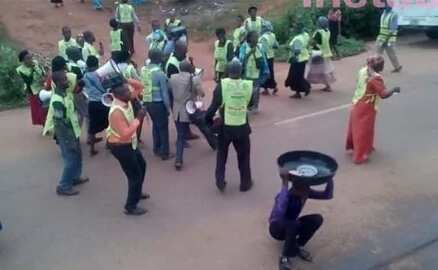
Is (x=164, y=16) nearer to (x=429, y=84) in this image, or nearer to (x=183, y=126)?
(x=429, y=84)

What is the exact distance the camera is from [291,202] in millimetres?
6008

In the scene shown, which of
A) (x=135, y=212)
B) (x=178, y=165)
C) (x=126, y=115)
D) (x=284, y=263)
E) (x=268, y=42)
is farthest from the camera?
(x=268, y=42)

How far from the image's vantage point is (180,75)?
28.1 ft

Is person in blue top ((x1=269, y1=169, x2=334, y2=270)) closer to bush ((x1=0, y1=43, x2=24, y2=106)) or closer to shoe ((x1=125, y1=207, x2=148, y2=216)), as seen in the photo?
shoe ((x1=125, y1=207, x2=148, y2=216))

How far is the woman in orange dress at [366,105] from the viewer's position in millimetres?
8562

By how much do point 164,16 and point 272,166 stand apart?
A: 1437 cm

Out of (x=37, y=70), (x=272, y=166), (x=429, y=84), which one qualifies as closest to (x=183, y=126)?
(x=272, y=166)

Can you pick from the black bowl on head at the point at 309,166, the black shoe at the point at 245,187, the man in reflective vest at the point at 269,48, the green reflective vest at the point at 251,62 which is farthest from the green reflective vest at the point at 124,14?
the black bowl on head at the point at 309,166

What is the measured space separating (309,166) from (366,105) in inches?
121

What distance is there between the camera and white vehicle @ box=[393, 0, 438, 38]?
17203mm

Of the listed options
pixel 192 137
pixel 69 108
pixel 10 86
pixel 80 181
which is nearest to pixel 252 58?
pixel 192 137

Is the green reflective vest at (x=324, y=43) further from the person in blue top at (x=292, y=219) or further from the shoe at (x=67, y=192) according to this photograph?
the person in blue top at (x=292, y=219)

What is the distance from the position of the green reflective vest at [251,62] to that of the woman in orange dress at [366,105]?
2.42m

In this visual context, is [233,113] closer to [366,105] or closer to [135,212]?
[135,212]
